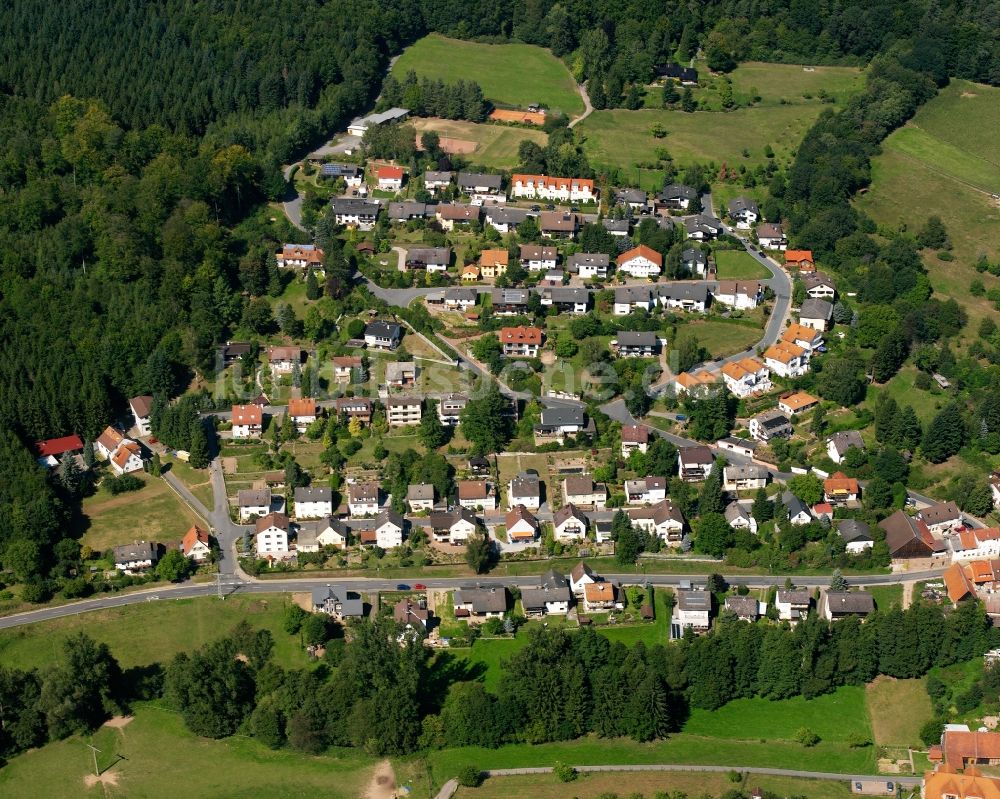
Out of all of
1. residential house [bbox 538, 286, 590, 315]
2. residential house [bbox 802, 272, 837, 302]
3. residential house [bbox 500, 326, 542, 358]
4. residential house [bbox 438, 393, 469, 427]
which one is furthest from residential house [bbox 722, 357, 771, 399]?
residential house [bbox 438, 393, 469, 427]

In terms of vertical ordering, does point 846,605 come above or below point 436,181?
below

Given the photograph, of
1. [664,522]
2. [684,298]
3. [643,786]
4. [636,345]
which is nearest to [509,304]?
[636,345]

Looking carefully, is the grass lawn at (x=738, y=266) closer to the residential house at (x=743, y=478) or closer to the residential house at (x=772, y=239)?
the residential house at (x=772, y=239)

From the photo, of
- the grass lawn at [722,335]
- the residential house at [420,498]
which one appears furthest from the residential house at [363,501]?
the grass lawn at [722,335]

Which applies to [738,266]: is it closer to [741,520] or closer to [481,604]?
[741,520]

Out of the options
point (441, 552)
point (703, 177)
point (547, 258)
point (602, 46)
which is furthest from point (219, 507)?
point (602, 46)

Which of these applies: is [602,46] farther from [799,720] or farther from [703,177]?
[799,720]
